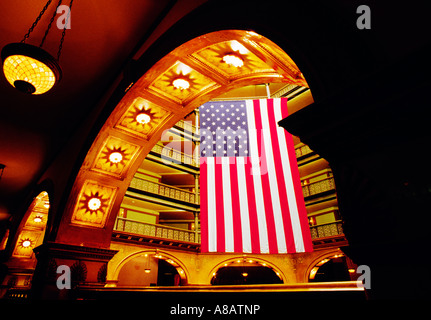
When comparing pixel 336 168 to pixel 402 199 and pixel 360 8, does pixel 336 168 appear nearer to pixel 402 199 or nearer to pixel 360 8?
pixel 402 199

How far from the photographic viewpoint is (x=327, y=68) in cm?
149

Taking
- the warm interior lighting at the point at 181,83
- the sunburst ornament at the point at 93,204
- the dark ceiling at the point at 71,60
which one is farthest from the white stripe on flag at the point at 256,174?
the sunburst ornament at the point at 93,204

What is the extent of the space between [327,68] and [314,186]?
49.7ft

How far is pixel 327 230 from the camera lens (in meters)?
13.8

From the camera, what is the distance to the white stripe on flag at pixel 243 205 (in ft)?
17.8

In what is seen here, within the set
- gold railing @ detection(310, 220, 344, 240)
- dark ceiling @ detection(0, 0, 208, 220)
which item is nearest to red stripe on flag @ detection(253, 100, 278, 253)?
dark ceiling @ detection(0, 0, 208, 220)

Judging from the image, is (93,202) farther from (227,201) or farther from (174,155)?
(174,155)

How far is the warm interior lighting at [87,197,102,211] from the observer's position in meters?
5.29

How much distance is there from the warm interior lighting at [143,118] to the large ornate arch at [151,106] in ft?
0.19

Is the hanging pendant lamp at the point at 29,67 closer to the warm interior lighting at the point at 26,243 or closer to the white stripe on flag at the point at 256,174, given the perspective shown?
the white stripe on flag at the point at 256,174
